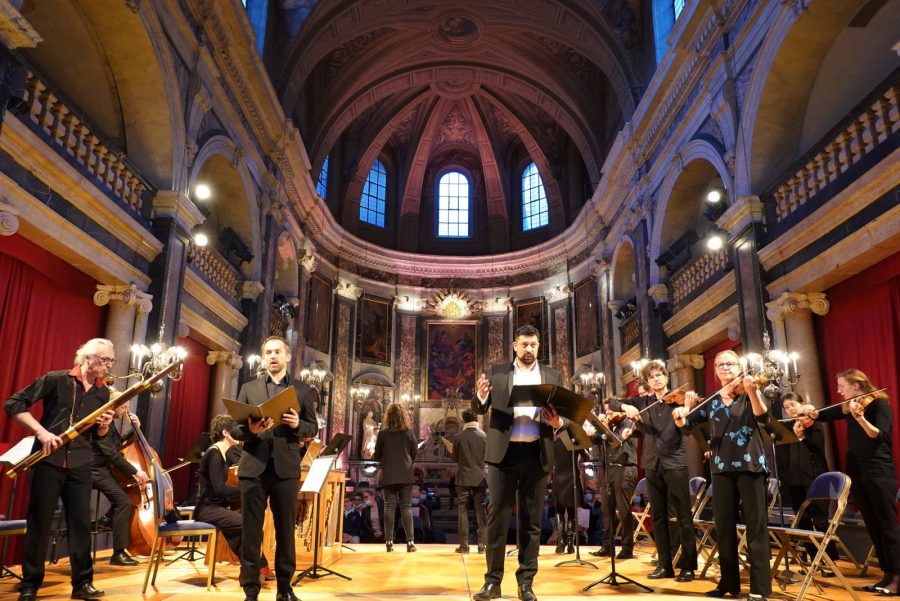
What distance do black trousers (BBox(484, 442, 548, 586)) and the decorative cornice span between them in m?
6.54

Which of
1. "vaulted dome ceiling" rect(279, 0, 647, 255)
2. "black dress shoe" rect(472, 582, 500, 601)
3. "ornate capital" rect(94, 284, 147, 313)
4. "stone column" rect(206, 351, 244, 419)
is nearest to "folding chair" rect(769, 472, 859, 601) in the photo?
"black dress shoe" rect(472, 582, 500, 601)

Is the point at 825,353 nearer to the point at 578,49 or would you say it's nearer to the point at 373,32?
the point at 578,49

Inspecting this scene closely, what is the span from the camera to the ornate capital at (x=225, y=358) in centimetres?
1302

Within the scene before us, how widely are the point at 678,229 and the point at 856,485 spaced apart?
8852mm

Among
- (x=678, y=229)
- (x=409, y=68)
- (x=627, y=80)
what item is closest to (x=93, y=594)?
(x=678, y=229)

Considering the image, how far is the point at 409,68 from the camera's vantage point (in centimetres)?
1969

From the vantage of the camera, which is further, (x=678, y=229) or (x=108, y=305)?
(x=678, y=229)

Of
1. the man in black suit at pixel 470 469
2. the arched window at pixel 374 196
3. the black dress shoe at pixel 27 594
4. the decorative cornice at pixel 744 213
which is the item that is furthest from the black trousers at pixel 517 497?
the arched window at pixel 374 196

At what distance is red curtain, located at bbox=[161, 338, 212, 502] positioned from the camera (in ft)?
37.2

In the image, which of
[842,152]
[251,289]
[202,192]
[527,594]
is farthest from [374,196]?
[527,594]

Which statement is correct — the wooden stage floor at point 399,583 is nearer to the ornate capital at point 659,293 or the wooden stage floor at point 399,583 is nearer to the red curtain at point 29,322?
the red curtain at point 29,322

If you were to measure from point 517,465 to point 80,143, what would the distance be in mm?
6375

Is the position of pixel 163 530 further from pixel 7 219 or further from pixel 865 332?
pixel 865 332

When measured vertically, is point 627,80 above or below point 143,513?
above
